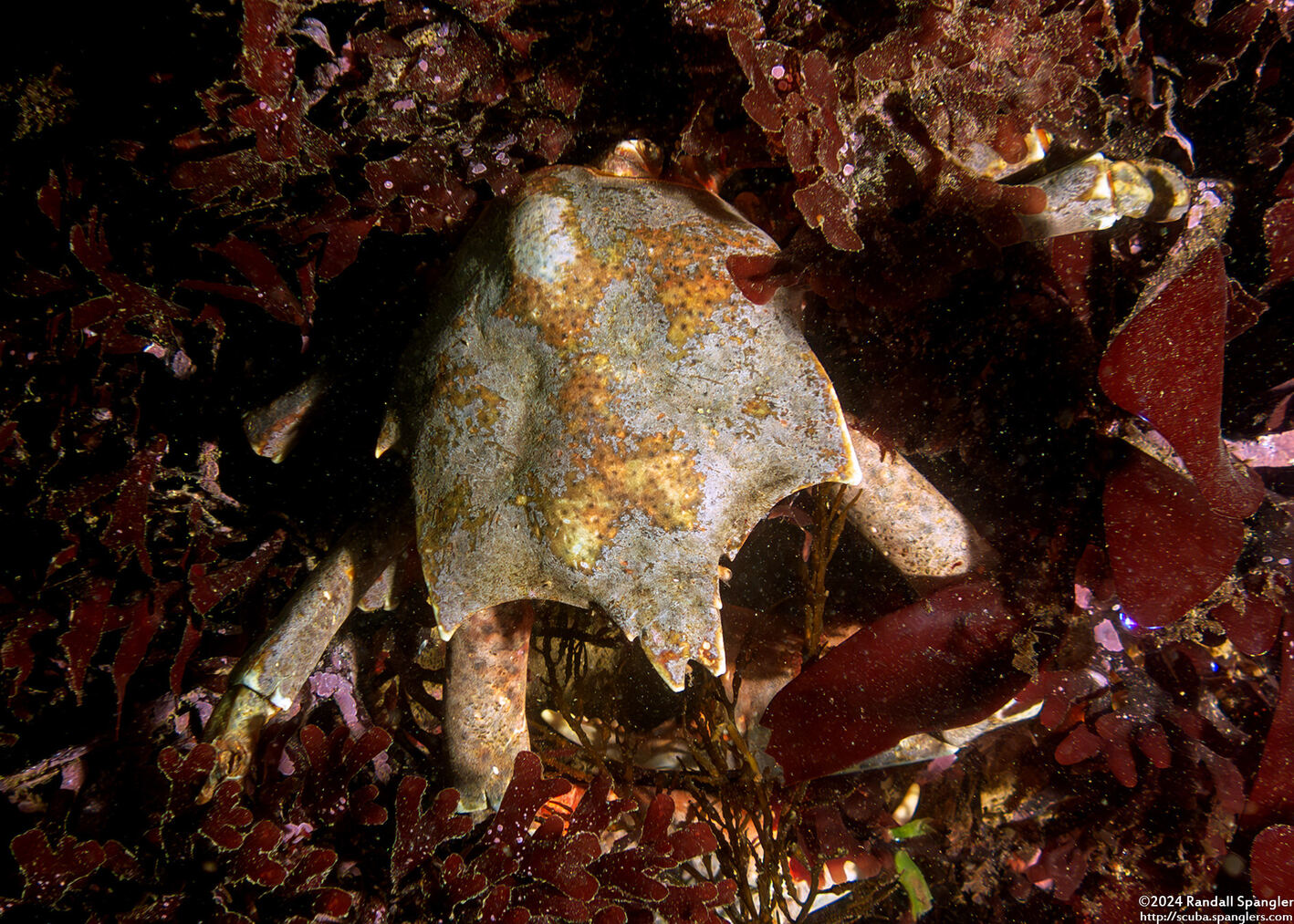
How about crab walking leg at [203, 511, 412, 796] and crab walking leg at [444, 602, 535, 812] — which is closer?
crab walking leg at [203, 511, 412, 796]

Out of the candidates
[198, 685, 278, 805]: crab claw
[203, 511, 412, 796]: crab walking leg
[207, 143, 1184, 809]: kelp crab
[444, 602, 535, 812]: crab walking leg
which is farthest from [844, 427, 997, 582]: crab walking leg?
[198, 685, 278, 805]: crab claw

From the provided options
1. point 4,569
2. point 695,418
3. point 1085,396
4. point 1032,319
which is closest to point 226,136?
point 695,418

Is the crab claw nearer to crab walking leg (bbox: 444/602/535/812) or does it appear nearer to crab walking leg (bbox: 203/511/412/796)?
crab walking leg (bbox: 203/511/412/796)

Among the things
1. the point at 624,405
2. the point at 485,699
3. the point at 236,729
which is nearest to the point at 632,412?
the point at 624,405

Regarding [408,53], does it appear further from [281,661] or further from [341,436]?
[281,661]

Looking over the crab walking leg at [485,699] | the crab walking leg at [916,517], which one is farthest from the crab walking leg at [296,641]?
the crab walking leg at [916,517]
